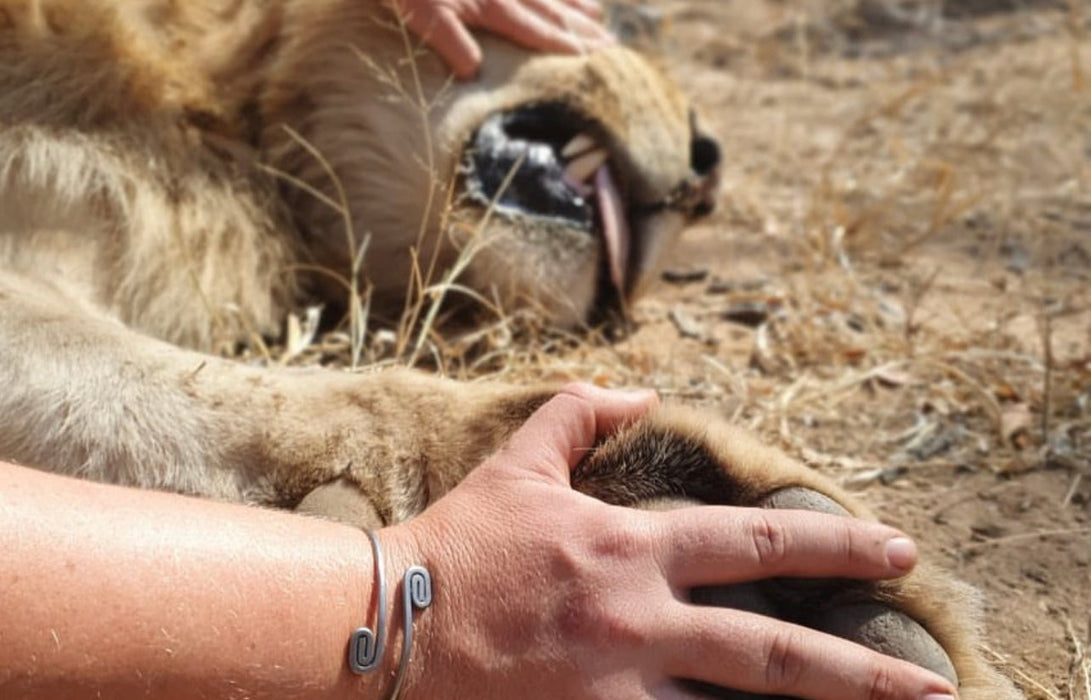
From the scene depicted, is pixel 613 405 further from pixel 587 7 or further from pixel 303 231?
pixel 587 7

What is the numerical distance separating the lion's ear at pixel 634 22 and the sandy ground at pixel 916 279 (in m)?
0.04

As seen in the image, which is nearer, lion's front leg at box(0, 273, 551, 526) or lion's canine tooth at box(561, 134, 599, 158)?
lion's front leg at box(0, 273, 551, 526)

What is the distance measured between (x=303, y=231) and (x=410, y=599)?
4.63 feet

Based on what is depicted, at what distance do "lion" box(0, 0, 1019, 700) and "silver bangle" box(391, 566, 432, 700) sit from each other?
0.73 ft

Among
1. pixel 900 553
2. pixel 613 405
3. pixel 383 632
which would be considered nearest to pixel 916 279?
pixel 613 405

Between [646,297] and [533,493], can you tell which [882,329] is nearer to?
[646,297]

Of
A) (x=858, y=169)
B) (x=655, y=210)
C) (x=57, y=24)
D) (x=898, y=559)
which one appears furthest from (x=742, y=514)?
(x=858, y=169)

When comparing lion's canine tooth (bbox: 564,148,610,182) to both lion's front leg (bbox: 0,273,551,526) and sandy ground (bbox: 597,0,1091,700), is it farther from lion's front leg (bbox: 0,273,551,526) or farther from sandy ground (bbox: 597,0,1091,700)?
lion's front leg (bbox: 0,273,551,526)

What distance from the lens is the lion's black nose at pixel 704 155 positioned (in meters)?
3.00

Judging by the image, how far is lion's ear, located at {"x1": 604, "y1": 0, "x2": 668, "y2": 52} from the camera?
5199 mm

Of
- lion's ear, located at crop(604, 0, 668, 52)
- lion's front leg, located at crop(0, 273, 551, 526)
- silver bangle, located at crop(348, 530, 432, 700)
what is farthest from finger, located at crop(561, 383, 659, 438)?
lion's ear, located at crop(604, 0, 668, 52)

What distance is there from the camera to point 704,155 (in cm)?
303

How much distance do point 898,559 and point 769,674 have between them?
0.66 ft

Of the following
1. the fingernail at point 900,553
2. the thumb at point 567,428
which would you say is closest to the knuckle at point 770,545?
the fingernail at point 900,553
